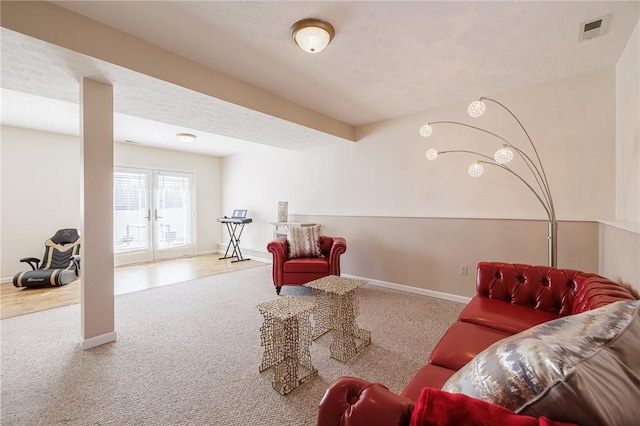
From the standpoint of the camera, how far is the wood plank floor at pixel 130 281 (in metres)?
3.28

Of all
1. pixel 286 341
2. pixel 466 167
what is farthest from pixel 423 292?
pixel 286 341

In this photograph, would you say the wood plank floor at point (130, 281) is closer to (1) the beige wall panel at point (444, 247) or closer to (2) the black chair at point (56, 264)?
(2) the black chair at point (56, 264)

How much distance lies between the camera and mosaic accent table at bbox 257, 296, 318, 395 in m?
1.77

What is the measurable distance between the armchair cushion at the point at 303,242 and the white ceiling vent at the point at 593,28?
11.0 ft

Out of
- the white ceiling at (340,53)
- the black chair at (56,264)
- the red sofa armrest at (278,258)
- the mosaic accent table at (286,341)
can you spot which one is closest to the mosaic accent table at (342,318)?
the mosaic accent table at (286,341)

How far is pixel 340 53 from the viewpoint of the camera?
2.31 m

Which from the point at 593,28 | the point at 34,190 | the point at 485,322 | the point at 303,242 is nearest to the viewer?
the point at 485,322

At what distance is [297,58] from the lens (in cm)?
240

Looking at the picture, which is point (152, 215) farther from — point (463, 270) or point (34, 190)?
point (463, 270)

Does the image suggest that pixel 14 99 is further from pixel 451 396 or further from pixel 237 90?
pixel 451 396

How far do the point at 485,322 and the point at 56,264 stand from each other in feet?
19.8

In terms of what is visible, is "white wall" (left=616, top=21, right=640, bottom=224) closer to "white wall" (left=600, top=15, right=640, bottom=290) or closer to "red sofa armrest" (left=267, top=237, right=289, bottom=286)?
"white wall" (left=600, top=15, right=640, bottom=290)

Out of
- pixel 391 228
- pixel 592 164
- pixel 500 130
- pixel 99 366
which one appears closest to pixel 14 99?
pixel 99 366

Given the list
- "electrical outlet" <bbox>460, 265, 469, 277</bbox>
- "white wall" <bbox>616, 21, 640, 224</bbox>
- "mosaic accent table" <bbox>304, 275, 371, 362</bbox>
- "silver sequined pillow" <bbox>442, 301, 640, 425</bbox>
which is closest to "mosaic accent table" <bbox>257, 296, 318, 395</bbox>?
"mosaic accent table" <bbox>304, 275, 371, 362</bbox>
